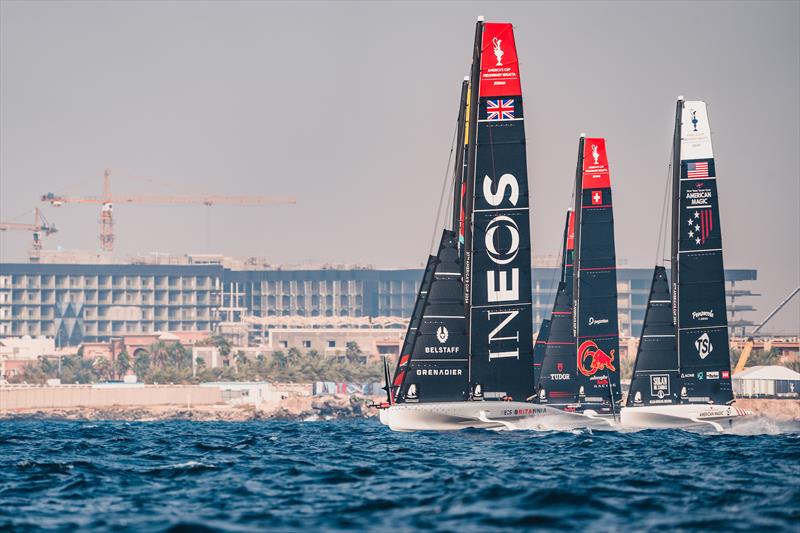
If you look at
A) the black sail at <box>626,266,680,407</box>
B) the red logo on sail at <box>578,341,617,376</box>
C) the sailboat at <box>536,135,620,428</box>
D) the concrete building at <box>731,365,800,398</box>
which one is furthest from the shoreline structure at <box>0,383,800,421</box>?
the black sail at <box>626,266,680,407</box>

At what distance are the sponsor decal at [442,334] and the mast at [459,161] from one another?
356cm

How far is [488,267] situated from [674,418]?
14.0 meters

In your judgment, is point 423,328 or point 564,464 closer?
point 564,464

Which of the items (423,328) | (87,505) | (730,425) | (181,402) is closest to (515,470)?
(87,505)

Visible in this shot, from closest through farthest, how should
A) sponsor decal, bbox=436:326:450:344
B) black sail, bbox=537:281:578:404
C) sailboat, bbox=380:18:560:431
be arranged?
sponsor decal, bbox=436:326:450:344 < sailboat, bbox=380:18:560:431 < black sail, bbox=537:281:578:404

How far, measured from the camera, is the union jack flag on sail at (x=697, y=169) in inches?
2276

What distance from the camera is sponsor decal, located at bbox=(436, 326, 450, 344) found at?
45.6 meters

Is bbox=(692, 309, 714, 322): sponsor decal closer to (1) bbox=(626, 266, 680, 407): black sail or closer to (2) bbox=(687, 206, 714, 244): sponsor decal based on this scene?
(1) bbox=(626, 266, 680, 407): black sail

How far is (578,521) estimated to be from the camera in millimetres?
22969

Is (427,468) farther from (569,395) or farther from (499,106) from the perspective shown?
(569,395)

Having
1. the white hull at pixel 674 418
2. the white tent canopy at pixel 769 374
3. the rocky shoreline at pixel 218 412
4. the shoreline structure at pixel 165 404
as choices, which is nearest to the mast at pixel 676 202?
the white hull at pixel 674 418

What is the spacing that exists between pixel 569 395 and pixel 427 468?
30.5 m

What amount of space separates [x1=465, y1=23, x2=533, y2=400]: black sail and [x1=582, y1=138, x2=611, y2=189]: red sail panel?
16558mm

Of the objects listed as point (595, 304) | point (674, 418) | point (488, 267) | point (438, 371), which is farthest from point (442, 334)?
point (595, 304)
